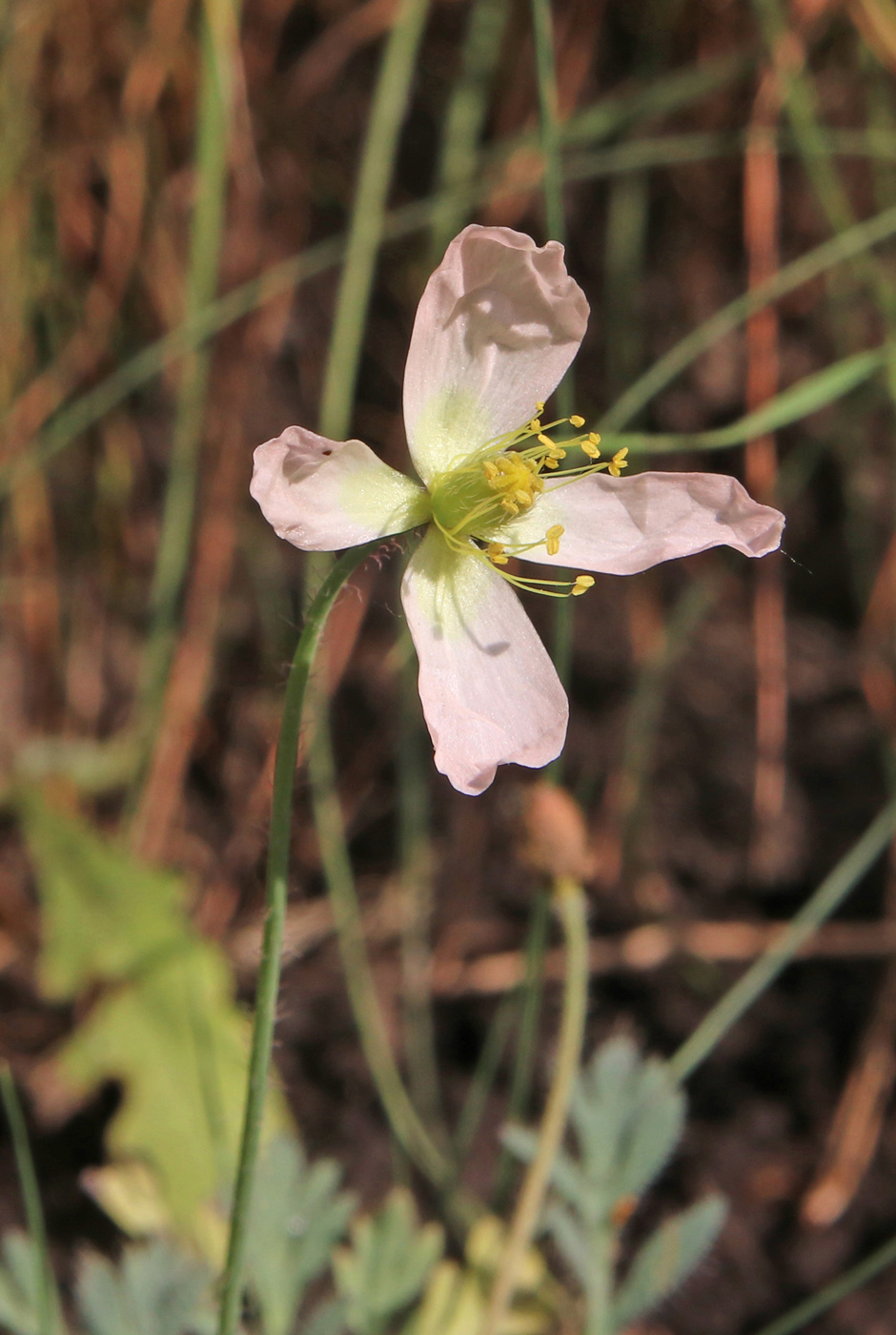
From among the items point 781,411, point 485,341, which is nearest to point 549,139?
point 485,341

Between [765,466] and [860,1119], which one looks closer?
[860,1119]

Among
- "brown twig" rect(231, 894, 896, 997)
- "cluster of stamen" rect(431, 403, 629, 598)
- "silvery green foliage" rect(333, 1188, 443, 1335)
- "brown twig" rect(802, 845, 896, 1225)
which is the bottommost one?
"brown twig" rect(802, 845, 896, 1225)

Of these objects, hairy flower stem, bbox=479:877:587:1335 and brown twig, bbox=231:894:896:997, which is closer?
hairy flower stem, bbox=479:877:587:1335

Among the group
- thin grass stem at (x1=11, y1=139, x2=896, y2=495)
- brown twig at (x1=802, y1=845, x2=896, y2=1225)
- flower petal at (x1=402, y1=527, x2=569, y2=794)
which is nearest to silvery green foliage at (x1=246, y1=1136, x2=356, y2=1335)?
flower petal at (x1=402, y1=527, x2=569, y2=794)

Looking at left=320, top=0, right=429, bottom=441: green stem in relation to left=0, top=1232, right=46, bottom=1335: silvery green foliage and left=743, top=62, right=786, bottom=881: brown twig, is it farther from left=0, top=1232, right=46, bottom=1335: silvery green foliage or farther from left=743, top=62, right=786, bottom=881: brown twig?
left=0, top=1232, right=46, bottom=1335: silvery green foliage

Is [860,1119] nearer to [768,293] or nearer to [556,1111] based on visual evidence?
[556,1111]

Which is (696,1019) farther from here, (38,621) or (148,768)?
(38,621)

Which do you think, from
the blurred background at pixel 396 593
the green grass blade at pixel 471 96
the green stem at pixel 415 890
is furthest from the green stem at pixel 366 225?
the green stem at pixel 415 890

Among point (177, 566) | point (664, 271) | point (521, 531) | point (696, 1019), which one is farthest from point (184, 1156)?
point (664, 271)
